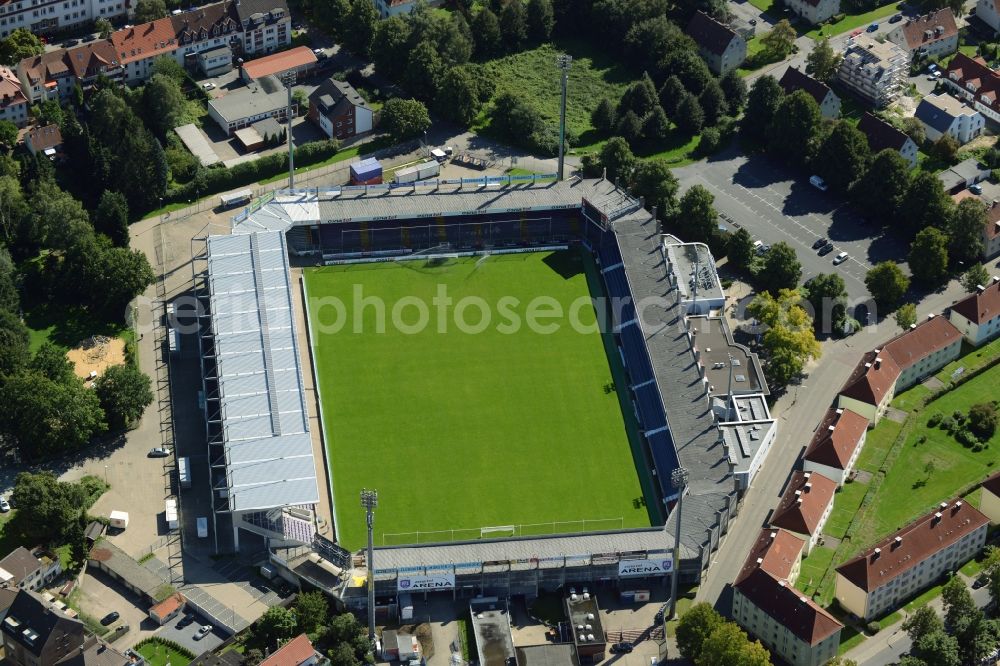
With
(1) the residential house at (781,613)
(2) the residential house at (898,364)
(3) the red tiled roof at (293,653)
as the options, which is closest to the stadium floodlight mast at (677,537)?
(1) the residential house at (781,613)

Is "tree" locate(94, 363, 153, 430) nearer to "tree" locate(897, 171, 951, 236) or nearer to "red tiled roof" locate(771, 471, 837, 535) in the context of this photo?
"red tiled roof" locate(771, 471, 837, 535)

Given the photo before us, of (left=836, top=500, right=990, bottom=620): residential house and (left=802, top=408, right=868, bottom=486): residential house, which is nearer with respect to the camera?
(left=836, top=500, right=990, bottom=620): residential house

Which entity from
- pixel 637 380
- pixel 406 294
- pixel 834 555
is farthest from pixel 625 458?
pixel 406 294

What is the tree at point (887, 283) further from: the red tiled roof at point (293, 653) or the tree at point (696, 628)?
the red tiled roof at point (293, 653)

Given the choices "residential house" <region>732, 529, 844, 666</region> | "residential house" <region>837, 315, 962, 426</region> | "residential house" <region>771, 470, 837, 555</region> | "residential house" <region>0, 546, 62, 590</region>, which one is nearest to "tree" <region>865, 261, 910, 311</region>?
"residential house" <region>837, 315, 962, 426</region>

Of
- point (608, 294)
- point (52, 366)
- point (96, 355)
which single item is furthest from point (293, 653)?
point (608, 294)

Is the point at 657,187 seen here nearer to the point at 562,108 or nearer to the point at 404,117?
the point at 562,108

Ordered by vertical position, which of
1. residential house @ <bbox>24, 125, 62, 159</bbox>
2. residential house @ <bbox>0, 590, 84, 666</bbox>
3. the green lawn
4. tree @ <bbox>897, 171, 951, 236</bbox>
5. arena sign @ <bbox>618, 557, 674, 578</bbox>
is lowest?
the green lawn
